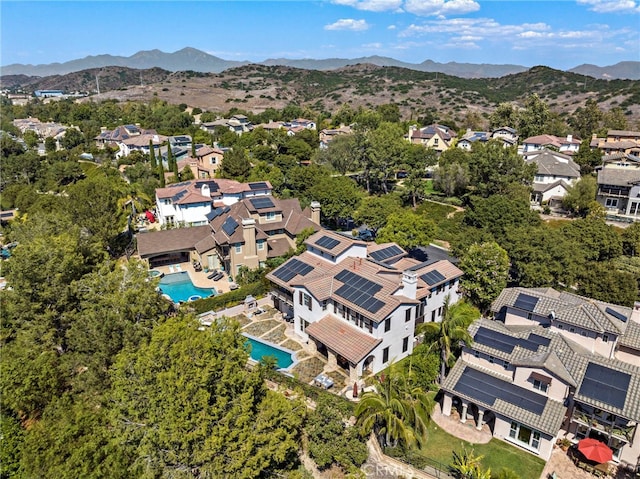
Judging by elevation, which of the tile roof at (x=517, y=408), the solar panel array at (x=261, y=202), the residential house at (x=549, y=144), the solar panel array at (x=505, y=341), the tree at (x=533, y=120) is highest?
the tree at (x=533, y=120)

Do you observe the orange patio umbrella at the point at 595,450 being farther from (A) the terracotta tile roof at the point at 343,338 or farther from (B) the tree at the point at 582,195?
(B) the tree at the point at 582,195

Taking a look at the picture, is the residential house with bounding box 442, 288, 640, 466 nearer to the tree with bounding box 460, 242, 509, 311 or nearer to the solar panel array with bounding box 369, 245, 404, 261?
the tree with bounding box 460, 242, 509, 311

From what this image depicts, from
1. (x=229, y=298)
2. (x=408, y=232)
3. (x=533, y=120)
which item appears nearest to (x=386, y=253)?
(x=408, y=232)

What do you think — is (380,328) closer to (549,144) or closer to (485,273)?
(485,273)

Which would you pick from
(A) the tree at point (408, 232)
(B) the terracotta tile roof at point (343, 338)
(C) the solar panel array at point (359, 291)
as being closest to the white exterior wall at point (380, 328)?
(B) the terracotta tile roof at point (343, 338)

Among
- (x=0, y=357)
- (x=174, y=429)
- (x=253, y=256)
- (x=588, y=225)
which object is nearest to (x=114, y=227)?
(x=253, y=256)
